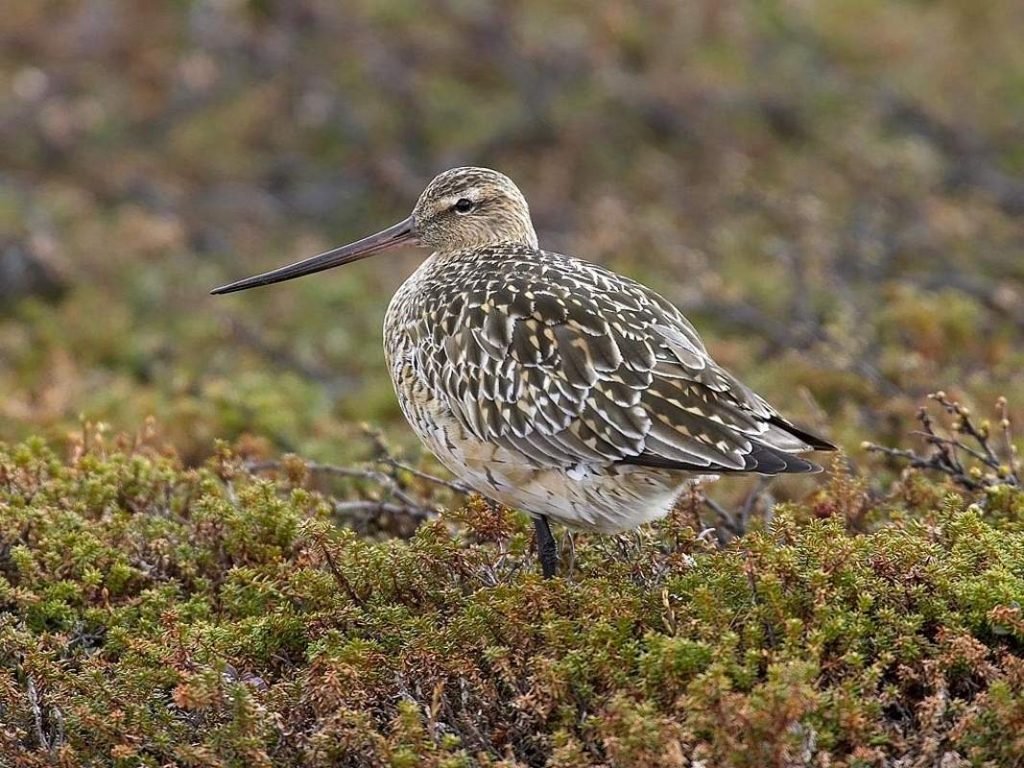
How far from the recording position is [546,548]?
5.77m

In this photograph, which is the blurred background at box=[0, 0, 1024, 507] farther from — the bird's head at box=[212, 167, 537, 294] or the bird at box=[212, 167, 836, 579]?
the bird at box=[212, 167, 836, 579]

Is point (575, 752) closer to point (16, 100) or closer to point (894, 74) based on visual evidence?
point (16, 100)

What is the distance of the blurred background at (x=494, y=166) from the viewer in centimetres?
975

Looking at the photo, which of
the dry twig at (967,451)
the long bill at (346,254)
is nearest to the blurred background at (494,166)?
the long bill at (346,254)

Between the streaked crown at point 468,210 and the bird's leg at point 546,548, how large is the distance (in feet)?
5.47

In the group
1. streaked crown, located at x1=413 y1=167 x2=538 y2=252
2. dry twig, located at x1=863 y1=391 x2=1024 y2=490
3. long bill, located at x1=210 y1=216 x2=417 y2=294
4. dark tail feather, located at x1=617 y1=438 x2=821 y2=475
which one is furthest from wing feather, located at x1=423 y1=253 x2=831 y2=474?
long bill, located at x1=210 y1=216 x2=417 y2=294

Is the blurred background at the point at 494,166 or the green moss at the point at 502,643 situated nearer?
the green moss at the point at 502,643

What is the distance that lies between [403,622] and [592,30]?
941 cm

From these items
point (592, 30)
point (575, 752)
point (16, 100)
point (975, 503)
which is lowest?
point (575, 752)

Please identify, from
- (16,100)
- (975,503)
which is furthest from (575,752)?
(16,100)

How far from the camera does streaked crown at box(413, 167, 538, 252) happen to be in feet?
23.0

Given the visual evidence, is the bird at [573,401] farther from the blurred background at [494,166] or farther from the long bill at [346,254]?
the blurred background at [494,166]

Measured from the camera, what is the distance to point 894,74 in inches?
555

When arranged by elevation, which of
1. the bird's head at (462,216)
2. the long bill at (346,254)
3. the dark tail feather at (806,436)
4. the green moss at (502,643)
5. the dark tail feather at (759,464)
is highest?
the bird's head at (462,216)
